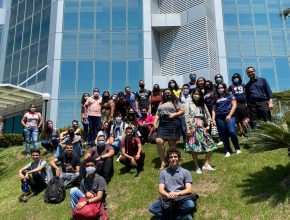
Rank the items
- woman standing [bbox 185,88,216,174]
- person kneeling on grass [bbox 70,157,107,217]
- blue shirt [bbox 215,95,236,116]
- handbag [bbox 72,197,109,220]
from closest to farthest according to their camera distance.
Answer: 1. handbag [bbox 72,197,109,220]
2. person kneeling on grass [bbox 70,157,107,217]
3. woman standing [bbox 185,88,216,174]
4. blue shirt [bbox 215,95,236,116]

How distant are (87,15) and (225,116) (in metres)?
20.3

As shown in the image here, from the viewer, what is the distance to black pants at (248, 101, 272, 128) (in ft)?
29.8

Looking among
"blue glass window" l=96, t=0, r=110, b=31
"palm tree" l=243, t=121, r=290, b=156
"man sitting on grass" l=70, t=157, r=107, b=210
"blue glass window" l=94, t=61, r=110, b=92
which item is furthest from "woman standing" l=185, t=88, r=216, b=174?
"blue glass window" l=96, t=0, r=110, b=31

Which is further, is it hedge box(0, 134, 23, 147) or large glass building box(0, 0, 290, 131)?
large glass building box(0, 0, 290, 131)

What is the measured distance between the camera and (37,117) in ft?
41.5

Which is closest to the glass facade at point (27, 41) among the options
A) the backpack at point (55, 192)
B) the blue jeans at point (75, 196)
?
the backpack at point (55, 192)

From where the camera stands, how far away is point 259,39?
1093 inches

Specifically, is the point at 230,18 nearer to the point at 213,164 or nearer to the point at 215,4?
the point at 215,4

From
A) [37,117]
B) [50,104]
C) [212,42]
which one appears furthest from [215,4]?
[37,117]

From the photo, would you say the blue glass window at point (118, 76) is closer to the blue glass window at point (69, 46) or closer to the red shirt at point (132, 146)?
the blue glass window at point (69, 46)

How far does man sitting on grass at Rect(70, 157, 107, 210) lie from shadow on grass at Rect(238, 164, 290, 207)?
282cm

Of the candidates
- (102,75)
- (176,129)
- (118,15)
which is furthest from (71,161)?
(118,15)

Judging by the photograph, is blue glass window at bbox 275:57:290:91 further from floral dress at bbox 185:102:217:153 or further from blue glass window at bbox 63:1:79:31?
floral dress at bbox 185:102:217:153

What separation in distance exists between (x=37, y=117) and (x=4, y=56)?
19.2 m
